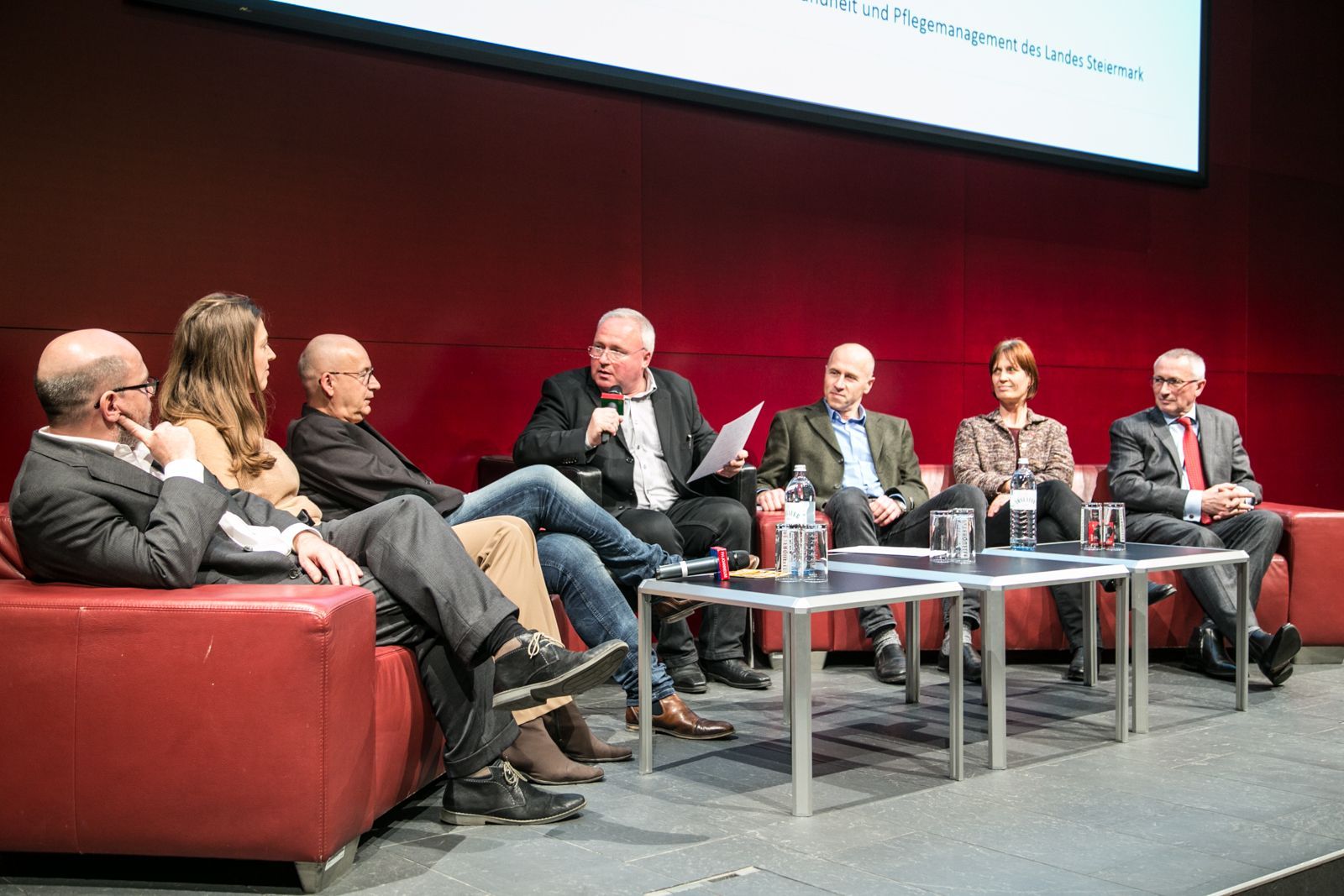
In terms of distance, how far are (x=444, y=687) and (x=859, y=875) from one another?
89 cm

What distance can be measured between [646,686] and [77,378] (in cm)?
143

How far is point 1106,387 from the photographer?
20.8 feet

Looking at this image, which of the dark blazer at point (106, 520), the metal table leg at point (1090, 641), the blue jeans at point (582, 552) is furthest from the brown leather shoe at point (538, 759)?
the metal table leg at point (1090, 641)

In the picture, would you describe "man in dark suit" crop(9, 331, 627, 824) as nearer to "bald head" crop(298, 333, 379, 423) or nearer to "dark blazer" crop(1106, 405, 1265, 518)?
"bald head" crop(298, 333, 379, 423)

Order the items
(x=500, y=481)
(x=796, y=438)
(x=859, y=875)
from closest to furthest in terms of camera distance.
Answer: (x=859, y=875), (x=500, y=481), (x=796, y=438)

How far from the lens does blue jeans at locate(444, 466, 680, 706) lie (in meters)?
3.28

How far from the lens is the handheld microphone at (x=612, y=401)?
13.8 ft

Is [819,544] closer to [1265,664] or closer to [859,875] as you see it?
[859,875]

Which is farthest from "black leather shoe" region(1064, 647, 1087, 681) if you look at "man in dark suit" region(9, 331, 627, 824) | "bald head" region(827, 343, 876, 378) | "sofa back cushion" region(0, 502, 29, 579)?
"sofa back cushion" region(0, 502, 29, 579)

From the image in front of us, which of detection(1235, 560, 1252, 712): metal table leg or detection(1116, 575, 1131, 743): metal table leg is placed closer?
detection(1116, 575, 1131, 743): metal table leg

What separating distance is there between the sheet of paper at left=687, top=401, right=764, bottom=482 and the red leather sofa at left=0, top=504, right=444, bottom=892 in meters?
2.03

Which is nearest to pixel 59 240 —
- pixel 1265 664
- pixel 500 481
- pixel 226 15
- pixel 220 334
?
pixel 226 15

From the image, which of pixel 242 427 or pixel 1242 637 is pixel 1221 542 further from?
pixel 242 427

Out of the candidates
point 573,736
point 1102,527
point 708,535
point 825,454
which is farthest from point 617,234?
point 573,736
